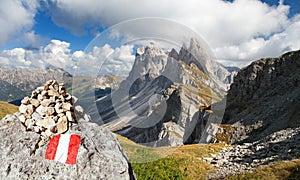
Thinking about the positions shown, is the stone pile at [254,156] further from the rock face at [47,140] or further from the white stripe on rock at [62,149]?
the white stripe on rock at [62,149]

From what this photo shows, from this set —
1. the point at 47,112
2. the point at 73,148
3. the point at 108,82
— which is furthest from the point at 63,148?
the point at 108,82

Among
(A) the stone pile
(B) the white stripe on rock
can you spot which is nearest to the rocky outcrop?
(B) the white stripe on rock

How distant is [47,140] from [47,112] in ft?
3.22

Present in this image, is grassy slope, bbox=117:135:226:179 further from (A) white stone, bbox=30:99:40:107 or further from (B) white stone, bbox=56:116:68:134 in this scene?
(A) white stone, bbox=30:99:40:107

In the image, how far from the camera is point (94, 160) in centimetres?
795

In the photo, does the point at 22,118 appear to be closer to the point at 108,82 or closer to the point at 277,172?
the point at 108,82

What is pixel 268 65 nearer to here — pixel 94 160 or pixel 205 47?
pixel 205 47

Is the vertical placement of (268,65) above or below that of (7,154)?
above

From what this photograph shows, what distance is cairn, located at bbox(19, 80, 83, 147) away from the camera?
26.7 ft

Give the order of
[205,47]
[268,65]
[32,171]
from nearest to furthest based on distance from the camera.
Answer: [32,171] < [205,47] < [268,65]

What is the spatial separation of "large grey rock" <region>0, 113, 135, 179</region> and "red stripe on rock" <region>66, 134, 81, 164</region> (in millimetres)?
133

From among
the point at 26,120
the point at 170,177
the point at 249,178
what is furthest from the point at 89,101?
the point at 249,178

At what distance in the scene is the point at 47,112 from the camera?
26.9 feet

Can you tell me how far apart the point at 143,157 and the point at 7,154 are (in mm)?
15589
